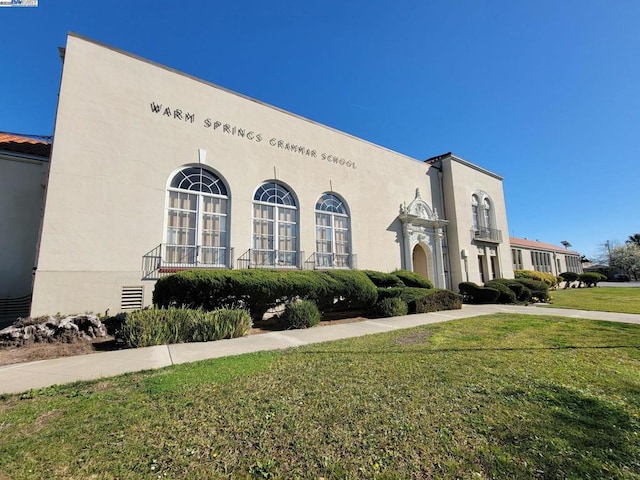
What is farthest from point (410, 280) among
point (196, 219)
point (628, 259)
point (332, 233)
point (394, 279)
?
point (628, 259)

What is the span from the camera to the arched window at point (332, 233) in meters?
13.8

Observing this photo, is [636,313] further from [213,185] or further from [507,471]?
[213,185]

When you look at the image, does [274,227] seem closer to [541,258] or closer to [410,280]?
[410,280]

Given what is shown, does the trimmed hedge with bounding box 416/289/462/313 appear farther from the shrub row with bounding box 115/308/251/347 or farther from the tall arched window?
the tall arched window

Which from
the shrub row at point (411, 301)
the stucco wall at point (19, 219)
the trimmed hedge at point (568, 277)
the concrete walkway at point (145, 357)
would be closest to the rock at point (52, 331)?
the concrete walkway at point (145, 357)

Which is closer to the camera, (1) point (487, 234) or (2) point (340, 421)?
(2) point (340, 421)

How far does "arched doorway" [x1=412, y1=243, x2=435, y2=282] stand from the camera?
18703mm

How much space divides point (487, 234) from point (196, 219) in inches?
805

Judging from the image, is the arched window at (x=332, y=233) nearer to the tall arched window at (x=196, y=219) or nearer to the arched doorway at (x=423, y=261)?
the tall arched window at (x=196, y=219)

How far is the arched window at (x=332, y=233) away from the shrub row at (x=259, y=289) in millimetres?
2882

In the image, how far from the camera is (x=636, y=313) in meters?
10.5

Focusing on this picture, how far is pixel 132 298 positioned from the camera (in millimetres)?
9133

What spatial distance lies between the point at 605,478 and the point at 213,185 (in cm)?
1158

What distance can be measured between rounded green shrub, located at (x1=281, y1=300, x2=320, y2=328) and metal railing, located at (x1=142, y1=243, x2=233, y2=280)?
3.31 meters
